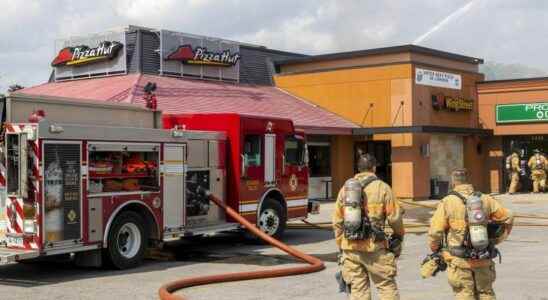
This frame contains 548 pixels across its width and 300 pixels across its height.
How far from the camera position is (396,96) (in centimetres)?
2653

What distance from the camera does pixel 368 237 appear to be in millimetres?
6625

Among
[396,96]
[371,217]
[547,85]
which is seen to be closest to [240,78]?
[396,96]

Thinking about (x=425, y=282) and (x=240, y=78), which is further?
(x=240, y=78)

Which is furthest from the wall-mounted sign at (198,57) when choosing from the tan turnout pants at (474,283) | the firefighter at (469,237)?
the tan turnout pants at (474,283)

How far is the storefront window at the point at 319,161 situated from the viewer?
90.0ft

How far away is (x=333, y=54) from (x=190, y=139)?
54.1 feet

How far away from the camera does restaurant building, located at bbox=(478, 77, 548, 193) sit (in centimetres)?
2819

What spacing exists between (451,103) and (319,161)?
540cm

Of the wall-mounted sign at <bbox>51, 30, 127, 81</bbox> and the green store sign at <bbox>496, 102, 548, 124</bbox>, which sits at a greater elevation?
the wall-mounted sign at <bbox>51, 30, 127, 81</bbox>

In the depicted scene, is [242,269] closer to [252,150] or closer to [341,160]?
[252,150]

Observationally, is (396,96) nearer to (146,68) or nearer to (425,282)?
(146,68)

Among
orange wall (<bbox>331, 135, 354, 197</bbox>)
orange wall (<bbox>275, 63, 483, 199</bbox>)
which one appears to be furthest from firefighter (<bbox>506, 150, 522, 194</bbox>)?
orange wall (<bbox>331, 135, 354, 197</bbox>)

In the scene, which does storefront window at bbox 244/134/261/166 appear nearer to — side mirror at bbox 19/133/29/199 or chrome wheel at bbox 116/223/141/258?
chrome wheel at bbox 116/223/141/258

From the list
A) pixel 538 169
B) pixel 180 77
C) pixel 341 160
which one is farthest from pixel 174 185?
pixel 538 169
